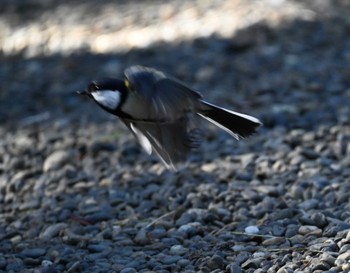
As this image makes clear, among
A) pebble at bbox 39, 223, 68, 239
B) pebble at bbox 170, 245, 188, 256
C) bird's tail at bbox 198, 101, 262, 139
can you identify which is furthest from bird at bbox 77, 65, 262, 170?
pebble at bbox 39, 223, 68, 239

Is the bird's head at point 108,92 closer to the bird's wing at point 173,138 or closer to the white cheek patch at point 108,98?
the white cheek patch at point 108,98

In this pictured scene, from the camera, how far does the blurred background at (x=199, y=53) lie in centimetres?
649

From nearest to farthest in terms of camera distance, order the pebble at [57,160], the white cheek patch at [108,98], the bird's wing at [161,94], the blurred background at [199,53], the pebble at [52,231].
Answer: the bird's wing at [161,94] → the white cheek patch at [108,98] → the pebble at [52,231] → the pebble at [57,160] → the blurred background at [199,53]

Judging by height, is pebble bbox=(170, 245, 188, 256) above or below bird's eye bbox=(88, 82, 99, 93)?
below

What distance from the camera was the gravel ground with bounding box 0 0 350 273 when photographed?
3938mm

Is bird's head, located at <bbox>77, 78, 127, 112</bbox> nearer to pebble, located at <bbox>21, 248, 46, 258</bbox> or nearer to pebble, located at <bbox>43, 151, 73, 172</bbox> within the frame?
pebble, located at <bbox>21, 248, 46, 258</bbox>

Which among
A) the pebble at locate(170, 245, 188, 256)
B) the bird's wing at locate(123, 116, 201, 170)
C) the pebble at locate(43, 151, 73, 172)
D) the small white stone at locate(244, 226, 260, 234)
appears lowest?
the small white stone at locate(244, 226, 260, 234)

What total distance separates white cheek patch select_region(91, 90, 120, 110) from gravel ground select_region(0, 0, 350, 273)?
0.64 meters

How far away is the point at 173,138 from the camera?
160 inches

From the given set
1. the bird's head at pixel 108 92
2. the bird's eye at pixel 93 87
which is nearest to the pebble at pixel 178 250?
the bird's head at pixel 108 92

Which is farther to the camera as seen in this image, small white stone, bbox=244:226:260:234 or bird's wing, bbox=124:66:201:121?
small white stone, bbox=244:226:260:234

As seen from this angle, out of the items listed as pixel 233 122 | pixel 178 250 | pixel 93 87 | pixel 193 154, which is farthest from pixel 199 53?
pixel 178 250

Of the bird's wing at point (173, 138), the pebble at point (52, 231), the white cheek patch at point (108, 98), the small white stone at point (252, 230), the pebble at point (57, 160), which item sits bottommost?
the small white stone at point (252, 230)

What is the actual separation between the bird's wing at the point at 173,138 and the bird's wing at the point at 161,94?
17 centimetres
